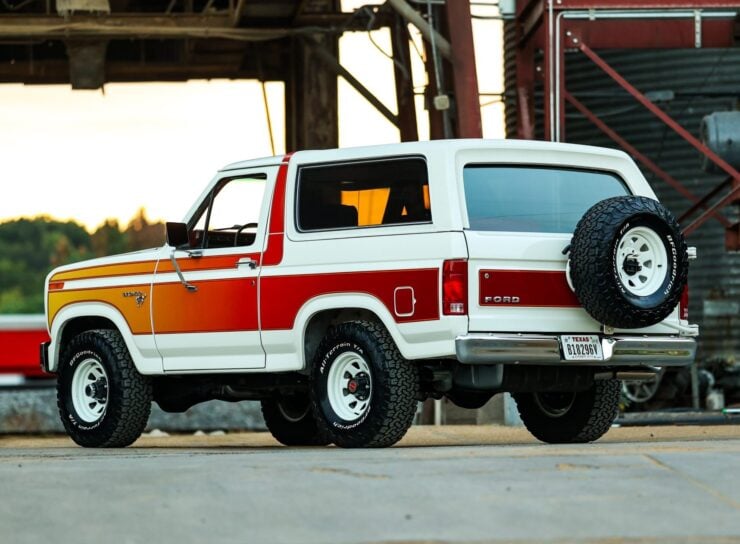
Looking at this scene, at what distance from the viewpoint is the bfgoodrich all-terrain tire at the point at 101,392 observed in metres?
13.1

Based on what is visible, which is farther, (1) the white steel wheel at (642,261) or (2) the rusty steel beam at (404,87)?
(2) the rusty steel beam at (404,87)

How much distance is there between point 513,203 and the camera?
1151 centimetres

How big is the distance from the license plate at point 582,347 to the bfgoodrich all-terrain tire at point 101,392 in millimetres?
3522

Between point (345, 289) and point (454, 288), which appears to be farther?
point (345, 289)

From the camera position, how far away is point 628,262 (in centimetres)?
1120

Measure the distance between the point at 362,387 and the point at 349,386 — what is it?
0.10 metres

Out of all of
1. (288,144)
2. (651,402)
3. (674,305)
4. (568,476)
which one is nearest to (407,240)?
(674,305)

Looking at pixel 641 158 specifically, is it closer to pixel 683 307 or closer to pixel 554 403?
pixel 554 403

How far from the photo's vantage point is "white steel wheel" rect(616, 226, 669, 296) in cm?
1117

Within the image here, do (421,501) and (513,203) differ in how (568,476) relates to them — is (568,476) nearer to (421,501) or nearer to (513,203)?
(421,501)

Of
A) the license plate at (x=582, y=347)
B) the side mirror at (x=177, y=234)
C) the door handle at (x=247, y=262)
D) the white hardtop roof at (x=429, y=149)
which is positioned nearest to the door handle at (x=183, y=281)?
the side mirror at (x=177, y=234)

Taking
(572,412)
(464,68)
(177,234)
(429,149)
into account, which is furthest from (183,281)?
(464,68)

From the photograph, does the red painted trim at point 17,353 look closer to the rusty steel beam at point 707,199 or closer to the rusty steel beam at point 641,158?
the rusty steel beam at point 641,158

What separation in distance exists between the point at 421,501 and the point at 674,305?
4.01 m
